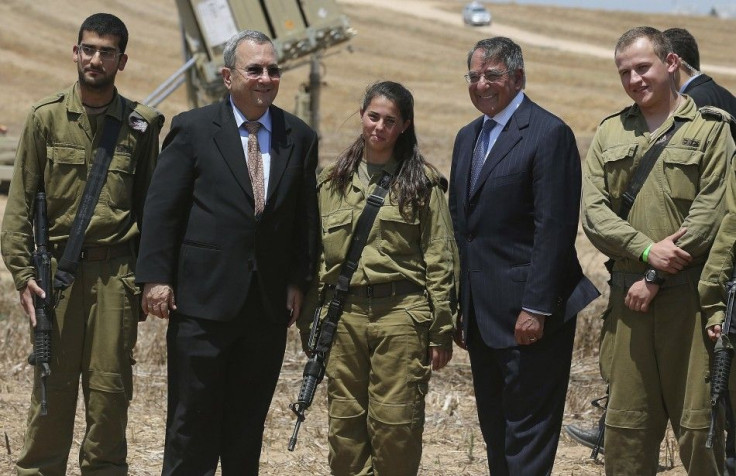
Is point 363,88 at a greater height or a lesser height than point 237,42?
greater

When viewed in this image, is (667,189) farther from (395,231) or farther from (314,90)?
(314,90)

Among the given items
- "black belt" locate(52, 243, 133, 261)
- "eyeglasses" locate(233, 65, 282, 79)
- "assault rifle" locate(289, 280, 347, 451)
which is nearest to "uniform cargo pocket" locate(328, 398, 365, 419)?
"assault rifle" locate(289, 280, 347, 451)

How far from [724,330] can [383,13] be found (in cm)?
4324

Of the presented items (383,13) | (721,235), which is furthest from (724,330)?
(383,13)


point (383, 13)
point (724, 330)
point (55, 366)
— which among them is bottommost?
point (55, 366)

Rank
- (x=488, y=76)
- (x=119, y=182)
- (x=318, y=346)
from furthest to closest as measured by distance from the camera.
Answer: (x=119, y=182) → (x=318, y=346) → (x=488, y=76)

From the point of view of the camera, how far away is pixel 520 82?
5293 mm

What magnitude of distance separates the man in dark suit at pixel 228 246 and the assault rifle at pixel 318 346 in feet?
0.53

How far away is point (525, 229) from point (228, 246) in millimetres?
1233

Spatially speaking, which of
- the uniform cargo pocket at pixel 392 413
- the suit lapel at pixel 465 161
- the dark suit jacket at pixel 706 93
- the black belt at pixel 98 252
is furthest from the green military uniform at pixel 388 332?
the dark suit jacket at pixel 706 93

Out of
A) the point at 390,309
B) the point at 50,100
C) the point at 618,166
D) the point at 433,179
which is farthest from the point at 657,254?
the point at 50,100

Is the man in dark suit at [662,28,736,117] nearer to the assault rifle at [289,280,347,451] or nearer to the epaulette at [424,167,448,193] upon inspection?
the epaulette at [424,167,448,193]

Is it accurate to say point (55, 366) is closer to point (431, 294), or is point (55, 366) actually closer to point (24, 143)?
point (24, 143)

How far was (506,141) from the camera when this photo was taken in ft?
17.2
